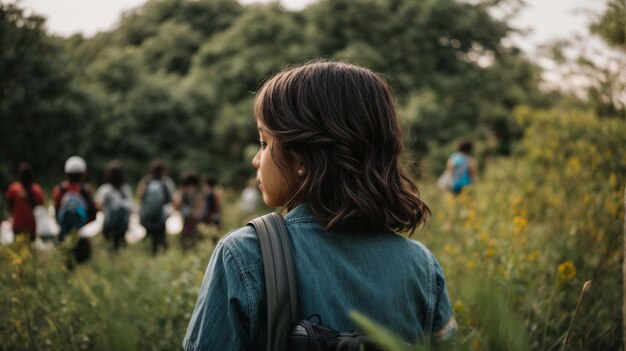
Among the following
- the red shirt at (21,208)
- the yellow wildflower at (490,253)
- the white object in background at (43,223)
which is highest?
the red shirt at (21,208)

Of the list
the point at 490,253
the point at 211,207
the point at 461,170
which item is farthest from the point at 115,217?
the point at 461,170

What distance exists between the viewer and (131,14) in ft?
75.3

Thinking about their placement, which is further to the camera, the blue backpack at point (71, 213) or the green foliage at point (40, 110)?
the green foliage at point (40, 110)

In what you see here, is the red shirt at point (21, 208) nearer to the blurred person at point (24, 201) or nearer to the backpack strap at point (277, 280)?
the blurred person at point (24, 201)

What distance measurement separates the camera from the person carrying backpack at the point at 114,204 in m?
5.70

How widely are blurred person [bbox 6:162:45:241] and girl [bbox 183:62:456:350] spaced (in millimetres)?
4465

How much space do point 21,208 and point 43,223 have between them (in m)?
0.26

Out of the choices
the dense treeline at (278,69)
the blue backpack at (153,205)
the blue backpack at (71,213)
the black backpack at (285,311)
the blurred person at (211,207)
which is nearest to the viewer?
the black backpack at (285,311)

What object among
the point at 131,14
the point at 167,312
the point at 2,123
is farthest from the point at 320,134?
the point at 131,14

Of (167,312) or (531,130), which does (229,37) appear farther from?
(167,312)

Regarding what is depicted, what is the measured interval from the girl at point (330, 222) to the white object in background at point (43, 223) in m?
4.51

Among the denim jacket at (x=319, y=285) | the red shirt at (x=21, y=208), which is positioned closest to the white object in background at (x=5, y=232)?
the red shirt at (x=21, y=208)

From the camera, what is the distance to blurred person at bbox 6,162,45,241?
4.67m

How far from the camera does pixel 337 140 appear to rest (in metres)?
1.09
